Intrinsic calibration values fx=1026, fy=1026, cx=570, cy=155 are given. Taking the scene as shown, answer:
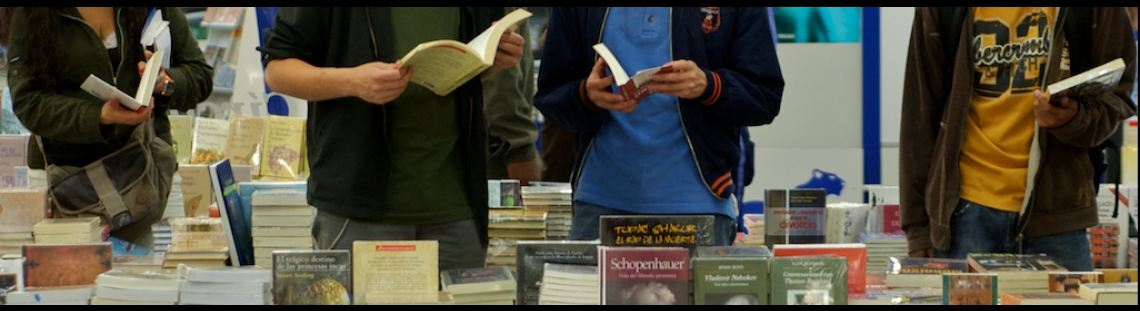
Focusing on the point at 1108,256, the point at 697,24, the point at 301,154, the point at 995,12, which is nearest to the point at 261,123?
the point at 301,154

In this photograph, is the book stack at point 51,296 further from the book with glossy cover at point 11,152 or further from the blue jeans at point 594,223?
the book with glossy cover at point 11,152

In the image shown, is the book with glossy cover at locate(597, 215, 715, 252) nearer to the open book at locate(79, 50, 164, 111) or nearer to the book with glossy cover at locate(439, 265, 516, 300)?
the book with glossy cover at locate(439, 265, 516, 300)

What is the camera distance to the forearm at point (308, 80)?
234cm

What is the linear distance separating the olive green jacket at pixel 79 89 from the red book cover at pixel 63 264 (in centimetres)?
90

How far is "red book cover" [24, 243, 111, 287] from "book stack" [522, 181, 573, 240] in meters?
1.69

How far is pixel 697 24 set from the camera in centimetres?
260

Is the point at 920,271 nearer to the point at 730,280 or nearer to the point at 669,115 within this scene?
the point at 730,280

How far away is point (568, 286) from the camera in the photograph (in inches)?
84.0

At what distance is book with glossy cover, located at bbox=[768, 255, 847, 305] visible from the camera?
2053 mm

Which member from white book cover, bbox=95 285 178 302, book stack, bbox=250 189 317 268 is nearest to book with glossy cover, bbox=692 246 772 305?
white book cover, bbox=95 285 178 302

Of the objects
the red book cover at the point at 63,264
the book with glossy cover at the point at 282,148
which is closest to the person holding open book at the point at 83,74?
the red book cover at the point at 63,264

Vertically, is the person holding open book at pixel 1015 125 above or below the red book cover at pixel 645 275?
above

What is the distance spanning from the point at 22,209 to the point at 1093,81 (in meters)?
3.20

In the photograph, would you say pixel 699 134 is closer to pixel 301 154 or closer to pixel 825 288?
pixel 825 288
